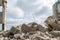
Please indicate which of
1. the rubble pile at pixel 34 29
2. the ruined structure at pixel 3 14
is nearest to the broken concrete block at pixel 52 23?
the rubble pile at pixel 34 29

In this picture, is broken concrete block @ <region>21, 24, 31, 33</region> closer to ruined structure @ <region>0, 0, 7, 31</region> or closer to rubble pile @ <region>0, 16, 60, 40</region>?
rubble pile @ <region>0, 16, 60, 40</region>

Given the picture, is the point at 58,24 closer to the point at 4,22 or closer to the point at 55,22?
the point at 55,22

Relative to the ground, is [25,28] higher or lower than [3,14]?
higher

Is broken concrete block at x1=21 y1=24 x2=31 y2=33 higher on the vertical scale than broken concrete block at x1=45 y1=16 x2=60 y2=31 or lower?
lower

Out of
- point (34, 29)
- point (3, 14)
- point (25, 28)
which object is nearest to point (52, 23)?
point (34, 29)

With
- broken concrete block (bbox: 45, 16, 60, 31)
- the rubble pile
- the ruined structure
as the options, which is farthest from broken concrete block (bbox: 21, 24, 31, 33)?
the ruined structure

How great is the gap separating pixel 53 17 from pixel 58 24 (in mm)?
593

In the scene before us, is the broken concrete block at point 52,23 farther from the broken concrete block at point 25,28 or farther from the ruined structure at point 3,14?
the ruined structure at point 3,14

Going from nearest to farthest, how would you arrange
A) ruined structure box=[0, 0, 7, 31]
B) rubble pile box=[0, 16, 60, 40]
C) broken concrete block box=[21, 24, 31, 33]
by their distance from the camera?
rubble pile box=[0, 16, 60, 40] < broken concrete block box=[21, 24, 31, 33] < ruined structure box=[0, 0, 7, 31]

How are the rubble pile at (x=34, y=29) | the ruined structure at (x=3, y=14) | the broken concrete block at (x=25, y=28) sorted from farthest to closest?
1. the ruined structure at (x=3, y=14)
2. the broken concrete block at (x=25, y=28)
3. the rubble pile at (x=34, y=29)

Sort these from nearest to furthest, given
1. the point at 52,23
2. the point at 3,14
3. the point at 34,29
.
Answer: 1. the point at 34,29
2. the point at 52,23
3. the point at 3,14

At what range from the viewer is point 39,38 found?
384 inches

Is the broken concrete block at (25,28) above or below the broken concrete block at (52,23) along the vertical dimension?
below

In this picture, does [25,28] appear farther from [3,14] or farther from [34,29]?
[3,14]
